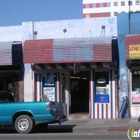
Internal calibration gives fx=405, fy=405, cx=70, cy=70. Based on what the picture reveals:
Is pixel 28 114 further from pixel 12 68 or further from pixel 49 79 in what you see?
pixel 12 68

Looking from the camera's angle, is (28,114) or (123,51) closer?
(28,114)

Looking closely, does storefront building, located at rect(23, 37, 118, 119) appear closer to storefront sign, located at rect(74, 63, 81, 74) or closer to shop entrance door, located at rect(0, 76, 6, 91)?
storefront sign, located at rect(74, 63, 81, 74)

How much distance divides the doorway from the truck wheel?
672cm

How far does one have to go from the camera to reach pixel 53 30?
2147 cm

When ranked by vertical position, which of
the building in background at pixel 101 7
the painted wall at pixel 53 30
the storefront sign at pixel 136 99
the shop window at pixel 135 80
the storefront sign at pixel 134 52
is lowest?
the storefront sign at pixel 136 99

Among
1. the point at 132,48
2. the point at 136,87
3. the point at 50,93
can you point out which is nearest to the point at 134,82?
the point at 136,87

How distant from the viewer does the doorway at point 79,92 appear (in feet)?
72.7

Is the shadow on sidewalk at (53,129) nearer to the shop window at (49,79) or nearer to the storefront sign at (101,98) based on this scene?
the storefront sign at (101,98)

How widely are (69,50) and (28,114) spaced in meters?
5.11

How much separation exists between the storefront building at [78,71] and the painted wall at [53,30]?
0.44 m

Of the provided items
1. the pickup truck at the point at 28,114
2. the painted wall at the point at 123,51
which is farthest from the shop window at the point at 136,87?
the pickup truck at the point at 28,114

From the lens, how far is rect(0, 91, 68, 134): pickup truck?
15328 mm

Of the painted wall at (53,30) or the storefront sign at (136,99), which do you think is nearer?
the storefront sign at (136,99)

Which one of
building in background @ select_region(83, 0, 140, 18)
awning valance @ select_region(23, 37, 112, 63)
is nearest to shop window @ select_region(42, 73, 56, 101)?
awning valance @ select_region(23, 37, 112, 63)
